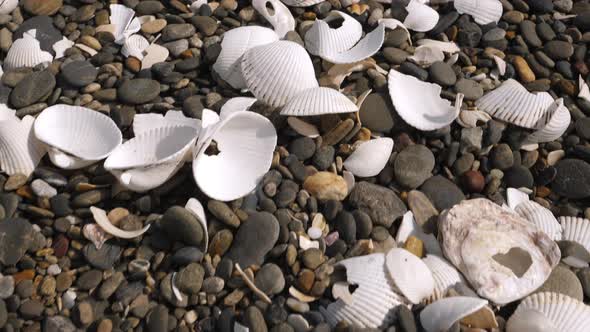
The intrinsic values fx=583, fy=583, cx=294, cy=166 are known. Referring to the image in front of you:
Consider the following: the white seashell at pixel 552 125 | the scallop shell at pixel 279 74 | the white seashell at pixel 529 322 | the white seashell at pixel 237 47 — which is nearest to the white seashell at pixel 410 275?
the white seashell at pixel 529 322

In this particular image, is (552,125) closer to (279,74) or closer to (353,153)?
(353,153)

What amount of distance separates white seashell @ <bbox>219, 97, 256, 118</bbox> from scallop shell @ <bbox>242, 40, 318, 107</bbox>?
0.06 metres

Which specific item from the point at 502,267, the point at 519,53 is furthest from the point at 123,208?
the point at 519,53

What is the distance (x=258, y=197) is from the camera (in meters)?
2.62

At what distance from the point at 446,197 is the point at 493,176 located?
30 centimetres

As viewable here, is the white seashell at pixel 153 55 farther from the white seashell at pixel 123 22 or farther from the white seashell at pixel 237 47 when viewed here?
the white seashell at pixel 237 47

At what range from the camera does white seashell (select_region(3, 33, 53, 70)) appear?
3.11 meters

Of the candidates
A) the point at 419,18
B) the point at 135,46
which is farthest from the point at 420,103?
the point at 135,46

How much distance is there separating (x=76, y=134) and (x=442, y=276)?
1.76 meters

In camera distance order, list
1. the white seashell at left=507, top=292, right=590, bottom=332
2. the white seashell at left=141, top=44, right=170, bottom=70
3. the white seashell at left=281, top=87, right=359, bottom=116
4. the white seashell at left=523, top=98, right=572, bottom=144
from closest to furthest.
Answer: the white seashell at left=507, top=292, right=590, bottom=332 → the white seashell at left=281, top=87, right=359, bottom=116 → the white seashell at left=523, top=98, right=572, bottom=144 → the white seashell at left=141, top=44, right=170, bottom=70

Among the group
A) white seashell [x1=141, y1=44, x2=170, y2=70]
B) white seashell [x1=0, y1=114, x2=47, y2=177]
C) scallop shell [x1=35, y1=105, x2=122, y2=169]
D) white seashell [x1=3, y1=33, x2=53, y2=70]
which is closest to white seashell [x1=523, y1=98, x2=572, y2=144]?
white seashell [x1=141, y1=44, x2=170, y2=70]

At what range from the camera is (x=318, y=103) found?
2711 millimetres

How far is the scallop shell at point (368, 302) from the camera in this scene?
227 centimetres

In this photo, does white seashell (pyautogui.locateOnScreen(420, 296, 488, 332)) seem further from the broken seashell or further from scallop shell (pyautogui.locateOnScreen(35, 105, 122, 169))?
scallop shell (pyautogui.locateOnScreen(35, 105, 122, 169))
